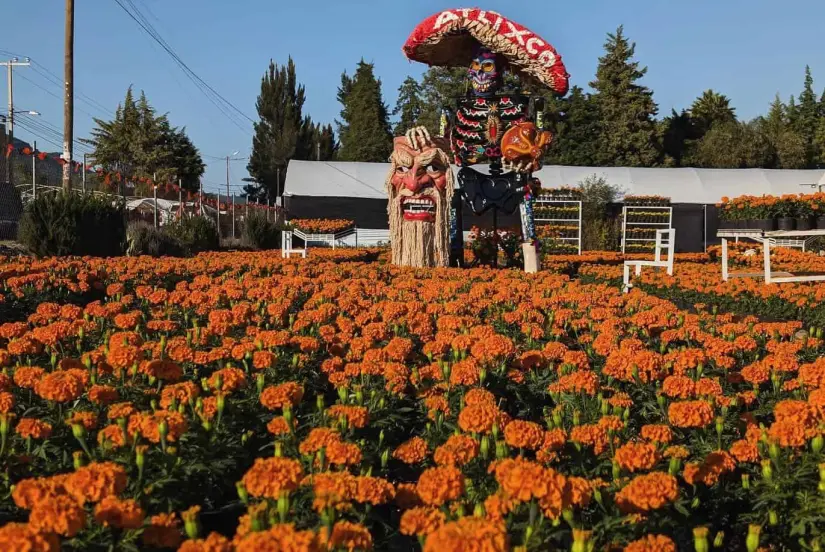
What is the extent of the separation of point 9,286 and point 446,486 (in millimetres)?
5046

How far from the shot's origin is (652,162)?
40.4m

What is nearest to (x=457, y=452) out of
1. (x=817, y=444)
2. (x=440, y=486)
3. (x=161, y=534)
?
(x=440, y=486)

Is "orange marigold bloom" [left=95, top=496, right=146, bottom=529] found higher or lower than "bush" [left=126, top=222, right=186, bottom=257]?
lower

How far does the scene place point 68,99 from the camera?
608 inches

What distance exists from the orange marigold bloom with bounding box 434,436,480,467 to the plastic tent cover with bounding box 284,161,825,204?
25596 millimetres

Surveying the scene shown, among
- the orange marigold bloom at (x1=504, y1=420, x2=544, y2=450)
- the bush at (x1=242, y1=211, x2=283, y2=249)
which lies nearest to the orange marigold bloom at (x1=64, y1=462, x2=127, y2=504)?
the orange marigold bloom at (x1=504, y1=420, x2=544, y2=450)

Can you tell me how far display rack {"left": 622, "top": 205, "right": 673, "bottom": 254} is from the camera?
76.7 feet

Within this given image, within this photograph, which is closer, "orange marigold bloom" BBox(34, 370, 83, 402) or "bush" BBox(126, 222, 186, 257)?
"orange marigold bloom" BBox(34, 370, 83, 402)

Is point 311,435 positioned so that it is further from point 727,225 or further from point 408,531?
point 727,225

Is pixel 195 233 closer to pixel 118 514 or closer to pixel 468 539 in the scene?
pixel 118 514

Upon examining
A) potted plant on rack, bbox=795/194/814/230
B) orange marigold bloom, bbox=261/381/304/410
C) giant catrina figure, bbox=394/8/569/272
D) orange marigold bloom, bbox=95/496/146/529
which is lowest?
orange marigold bloom, bbox=95/496/146/529

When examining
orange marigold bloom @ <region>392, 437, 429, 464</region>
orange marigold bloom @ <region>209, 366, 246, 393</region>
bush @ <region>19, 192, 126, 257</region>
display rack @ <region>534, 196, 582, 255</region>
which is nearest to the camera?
orange marigold bloom @ <region>392, 437, 429, 464</region>

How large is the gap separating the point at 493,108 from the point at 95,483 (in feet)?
30.8

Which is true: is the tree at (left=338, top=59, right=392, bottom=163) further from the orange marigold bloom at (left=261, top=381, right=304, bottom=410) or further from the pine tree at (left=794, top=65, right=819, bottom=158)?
the orange marigold bloom at (left=261, top=381, right=304, bottom=410)
